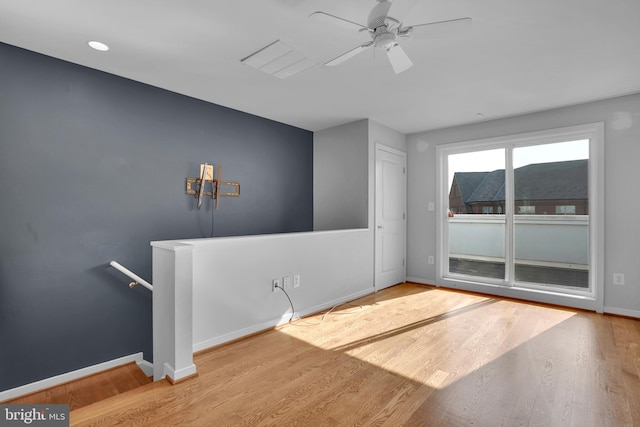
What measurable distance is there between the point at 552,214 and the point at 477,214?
86 cm

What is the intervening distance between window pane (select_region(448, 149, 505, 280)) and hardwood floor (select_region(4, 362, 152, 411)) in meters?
4.15

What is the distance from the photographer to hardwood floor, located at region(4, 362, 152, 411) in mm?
2471

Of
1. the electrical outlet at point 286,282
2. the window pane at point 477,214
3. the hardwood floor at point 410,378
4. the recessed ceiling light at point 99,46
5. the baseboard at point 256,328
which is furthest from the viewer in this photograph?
the window pane at point 477,214

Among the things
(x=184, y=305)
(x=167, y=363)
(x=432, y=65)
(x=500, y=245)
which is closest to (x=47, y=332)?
(x=167, y=363)

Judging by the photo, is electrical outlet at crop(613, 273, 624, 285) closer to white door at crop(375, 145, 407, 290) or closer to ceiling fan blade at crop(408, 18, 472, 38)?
white door at crop(375, 145, 407, 290)

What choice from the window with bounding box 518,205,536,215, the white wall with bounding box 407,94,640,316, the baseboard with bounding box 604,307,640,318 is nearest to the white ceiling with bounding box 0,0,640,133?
the white wall with bounding box 407,94,640,316

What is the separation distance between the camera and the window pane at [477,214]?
4.27 metres

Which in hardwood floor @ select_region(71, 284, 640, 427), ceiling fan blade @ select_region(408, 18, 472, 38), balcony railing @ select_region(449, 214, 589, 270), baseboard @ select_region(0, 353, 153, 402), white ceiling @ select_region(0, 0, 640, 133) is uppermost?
white ceiling @ select_region(0, 0, 640, 133)

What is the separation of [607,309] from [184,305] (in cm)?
431

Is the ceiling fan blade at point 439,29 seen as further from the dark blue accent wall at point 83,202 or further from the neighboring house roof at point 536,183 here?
the neighboring house roof at point 536,183

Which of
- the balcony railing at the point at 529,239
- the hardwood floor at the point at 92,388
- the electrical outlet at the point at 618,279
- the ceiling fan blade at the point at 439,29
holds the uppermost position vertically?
the ceiling fan blade at the point at 439,29

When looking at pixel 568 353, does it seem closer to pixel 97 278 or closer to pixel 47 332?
pixel 97 278

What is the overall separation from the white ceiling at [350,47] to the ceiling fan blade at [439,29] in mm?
244

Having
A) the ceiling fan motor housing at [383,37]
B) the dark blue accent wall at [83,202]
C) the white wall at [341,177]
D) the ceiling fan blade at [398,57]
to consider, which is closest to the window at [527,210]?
the white wall at [341,177]
